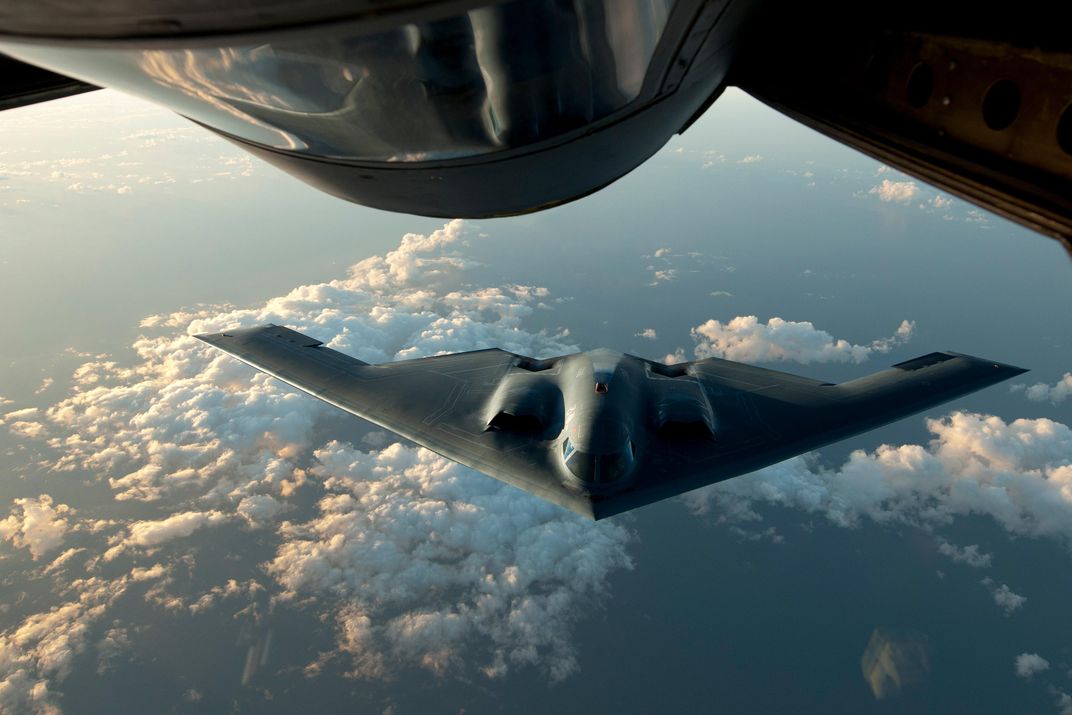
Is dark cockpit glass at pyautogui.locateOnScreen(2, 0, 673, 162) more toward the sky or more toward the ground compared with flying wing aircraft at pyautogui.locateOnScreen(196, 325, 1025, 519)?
more toward the sky

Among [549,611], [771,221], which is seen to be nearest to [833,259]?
[771,221]

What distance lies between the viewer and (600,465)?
1582 cm

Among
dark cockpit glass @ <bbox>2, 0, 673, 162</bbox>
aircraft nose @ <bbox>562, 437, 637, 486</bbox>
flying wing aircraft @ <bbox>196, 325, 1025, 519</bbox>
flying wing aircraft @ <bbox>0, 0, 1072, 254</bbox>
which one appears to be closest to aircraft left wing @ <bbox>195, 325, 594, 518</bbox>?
flying wing aircraft @ <bbox>196, 325, 1025, 519</bbox>

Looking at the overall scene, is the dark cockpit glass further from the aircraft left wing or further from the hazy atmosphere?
the hazy atmosphere

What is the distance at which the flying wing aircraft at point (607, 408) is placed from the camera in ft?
53.6

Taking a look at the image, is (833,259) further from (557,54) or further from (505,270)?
(557,54)

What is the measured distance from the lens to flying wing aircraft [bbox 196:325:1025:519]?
643 inches

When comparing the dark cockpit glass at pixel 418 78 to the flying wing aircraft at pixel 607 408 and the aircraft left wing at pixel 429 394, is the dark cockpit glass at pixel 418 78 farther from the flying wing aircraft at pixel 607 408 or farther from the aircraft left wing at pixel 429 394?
the aircraft left wing at pixel 429 394

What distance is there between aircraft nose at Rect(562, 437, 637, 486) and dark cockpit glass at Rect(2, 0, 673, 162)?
573 inches

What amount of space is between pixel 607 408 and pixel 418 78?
15875mm

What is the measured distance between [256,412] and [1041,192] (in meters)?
90.5

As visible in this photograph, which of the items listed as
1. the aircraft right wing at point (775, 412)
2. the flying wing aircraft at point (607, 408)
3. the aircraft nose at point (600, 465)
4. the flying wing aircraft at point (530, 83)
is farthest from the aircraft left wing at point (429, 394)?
the flying wing aircraft at point (530, 83)

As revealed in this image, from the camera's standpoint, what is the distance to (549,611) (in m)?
55.8

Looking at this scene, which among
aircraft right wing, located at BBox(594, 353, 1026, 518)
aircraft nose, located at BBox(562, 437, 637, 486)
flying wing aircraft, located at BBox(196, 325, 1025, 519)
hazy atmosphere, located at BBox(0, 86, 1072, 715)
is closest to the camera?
aircraft nose, located at BBox(562, 437, 637, 486)
